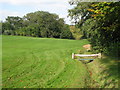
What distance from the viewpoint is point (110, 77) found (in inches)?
236

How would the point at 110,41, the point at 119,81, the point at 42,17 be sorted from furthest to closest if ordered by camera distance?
1. the point at 110,41
2. the point at 119,81
3. the point at 42,17

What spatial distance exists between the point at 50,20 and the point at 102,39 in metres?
7.25

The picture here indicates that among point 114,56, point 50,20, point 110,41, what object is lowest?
point 114,56

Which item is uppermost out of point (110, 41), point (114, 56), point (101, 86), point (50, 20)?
point (50, 20)

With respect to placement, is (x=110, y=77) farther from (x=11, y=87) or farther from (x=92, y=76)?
(x=11, y=87)

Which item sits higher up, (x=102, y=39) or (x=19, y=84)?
(x=102, y=39)

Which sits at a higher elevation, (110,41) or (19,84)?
(110,41)

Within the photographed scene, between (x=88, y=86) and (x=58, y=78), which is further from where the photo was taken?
(x=58, y=78)

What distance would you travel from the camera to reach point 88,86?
5.50 metres

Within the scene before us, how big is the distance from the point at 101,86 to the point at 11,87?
366 centimetres

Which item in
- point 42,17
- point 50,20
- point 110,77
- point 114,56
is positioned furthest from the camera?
point 114,56

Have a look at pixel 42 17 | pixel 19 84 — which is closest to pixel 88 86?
pixel 19 84

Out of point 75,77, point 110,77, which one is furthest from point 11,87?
point 110,77

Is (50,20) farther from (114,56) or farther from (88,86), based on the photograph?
(114,56)
